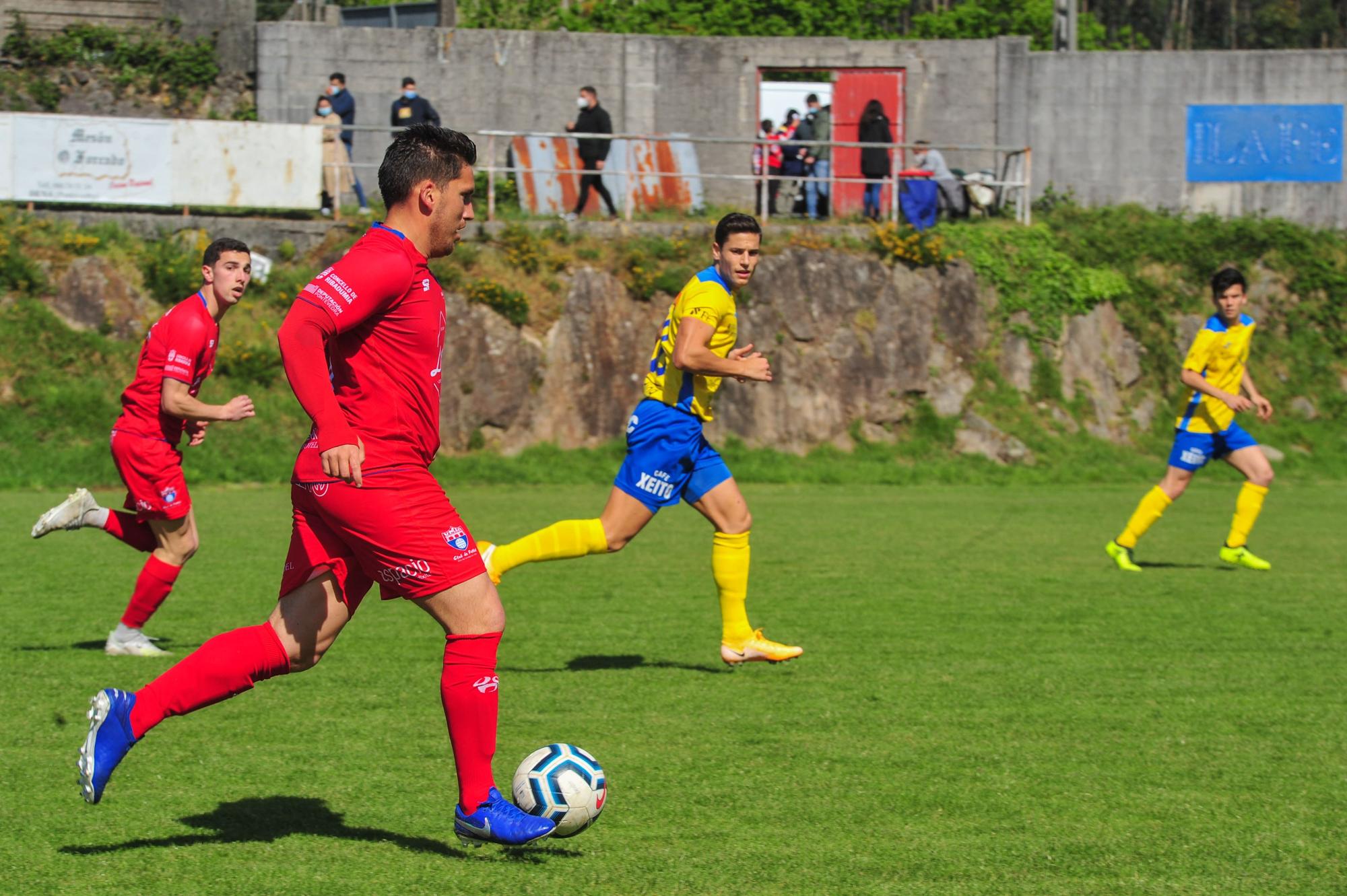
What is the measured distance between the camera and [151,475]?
7.30m

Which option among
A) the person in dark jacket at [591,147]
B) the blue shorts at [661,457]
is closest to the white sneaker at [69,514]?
the blue shorts at [661,457]

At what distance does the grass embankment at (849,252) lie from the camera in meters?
18.3

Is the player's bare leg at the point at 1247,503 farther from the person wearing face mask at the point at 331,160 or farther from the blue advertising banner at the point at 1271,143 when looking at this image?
the blue advertising banner at the point at 1271,143

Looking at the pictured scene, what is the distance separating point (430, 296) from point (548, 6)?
2832 cm

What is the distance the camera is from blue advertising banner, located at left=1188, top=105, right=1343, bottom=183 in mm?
24797

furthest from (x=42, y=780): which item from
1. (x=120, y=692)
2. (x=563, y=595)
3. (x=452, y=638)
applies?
(x=563, y=595)

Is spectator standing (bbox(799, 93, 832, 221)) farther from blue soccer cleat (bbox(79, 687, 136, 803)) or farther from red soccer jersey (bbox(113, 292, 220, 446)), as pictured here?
blue soccer cleat (bbox(79, 687, 136, 803))

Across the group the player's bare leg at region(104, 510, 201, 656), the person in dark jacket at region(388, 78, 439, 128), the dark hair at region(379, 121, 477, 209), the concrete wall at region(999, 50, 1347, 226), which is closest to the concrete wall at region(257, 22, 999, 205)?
the concrete wall at region(999, 50, 1347, 226)

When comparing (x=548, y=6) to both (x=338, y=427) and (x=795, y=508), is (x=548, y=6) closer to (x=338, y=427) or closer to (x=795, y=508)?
(x=795, y=508)

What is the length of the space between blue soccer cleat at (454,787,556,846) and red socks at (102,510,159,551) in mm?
4094

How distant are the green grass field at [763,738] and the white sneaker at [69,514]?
65 centimetres

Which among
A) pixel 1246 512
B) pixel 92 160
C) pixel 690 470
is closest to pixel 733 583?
pixel 690 470

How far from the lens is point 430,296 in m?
4.33

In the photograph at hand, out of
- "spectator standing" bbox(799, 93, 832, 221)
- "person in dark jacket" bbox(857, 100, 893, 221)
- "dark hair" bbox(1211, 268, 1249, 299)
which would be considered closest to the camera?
"dark hair" bbox(1211, 268, 1249, 299)
